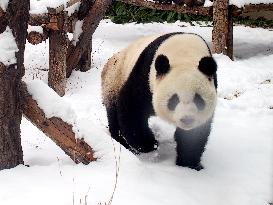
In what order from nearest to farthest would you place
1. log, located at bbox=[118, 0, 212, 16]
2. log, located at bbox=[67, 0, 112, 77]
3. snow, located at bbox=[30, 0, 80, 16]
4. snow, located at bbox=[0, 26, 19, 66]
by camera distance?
snow, located at bbox=[0, 26, 19, 66] → snow, located at bbox=[30, 0, 80, 16] → log, located at bbox=[67, 0, 112, 77] → log, located at bbox=[118, 0, 212, 16]

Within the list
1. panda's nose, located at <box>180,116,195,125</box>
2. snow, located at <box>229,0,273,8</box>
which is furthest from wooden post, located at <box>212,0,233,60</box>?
panda's nose, located at <box>180,116,195,125</box>

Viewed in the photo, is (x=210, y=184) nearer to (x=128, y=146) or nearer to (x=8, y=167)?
(x=128, y=146)

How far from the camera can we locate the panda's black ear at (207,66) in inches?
153

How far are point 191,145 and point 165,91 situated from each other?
0.76 metres

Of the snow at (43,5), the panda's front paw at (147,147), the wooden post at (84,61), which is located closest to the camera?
the panda's front paw at (147,147)

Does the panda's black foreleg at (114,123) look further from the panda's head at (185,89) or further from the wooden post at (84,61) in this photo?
the wooden post at (84,61)

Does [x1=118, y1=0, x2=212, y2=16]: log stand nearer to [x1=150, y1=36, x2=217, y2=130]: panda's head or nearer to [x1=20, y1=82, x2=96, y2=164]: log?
[x1=150, y1=36, x2=217, y2=130]: panda's head

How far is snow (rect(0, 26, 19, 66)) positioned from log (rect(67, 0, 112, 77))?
167 inches

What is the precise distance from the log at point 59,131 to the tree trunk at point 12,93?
0.42 feet

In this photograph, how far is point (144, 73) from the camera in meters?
A: 4.40

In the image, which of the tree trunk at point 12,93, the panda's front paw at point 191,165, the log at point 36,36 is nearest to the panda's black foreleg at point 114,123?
the panda's front paw at point 191,165

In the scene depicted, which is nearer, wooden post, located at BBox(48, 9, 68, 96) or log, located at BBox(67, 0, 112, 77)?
wooden post, located at BBox(48, 9, 68, 96)

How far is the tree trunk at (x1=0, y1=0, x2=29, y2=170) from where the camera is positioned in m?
3.53

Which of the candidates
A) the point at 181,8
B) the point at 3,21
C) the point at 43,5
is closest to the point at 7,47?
the point at 3,21
